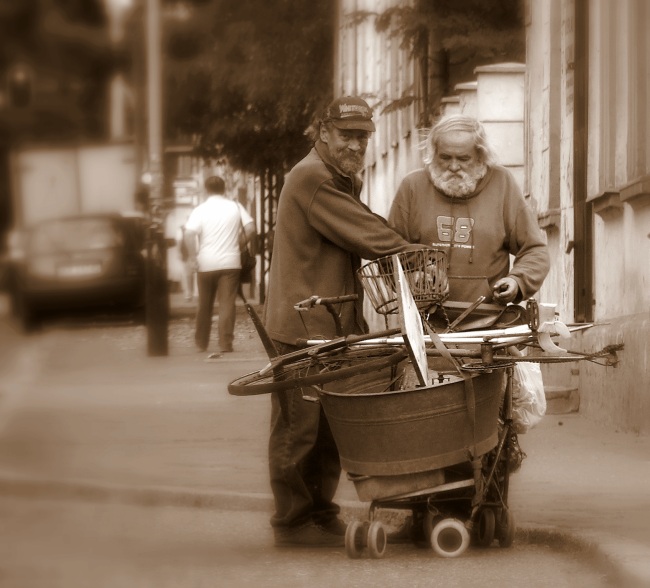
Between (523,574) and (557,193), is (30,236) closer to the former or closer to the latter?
(523,574)

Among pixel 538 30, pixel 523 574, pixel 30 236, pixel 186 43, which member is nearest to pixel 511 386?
pixel 523 574

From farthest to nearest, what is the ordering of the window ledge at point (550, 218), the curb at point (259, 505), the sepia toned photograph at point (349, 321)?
the window ledge at point (550, 218)
the curb at point (259, 505)
the sepia toned photograph at point (349, 321)

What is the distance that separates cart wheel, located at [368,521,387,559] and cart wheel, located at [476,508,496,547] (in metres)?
0.37

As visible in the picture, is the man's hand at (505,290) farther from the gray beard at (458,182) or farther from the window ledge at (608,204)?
the window ledge at (608,204)

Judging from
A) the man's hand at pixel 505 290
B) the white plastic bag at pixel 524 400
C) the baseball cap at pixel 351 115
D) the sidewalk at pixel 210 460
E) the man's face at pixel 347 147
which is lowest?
the sidewalk at pixel 210 460

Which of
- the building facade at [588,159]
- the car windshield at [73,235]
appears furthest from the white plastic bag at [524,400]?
the car windshield at [73,235]

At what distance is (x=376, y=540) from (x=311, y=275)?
3.53 ft

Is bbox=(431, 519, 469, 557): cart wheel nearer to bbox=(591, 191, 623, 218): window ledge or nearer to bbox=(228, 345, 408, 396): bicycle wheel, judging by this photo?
bbox=(228, 345, 408, 396): bicycle wheel

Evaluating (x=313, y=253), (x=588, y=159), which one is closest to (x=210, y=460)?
(x=313, y=253)

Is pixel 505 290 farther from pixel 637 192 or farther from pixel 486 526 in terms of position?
pixel 637 192

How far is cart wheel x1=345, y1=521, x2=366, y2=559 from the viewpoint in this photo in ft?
17.0

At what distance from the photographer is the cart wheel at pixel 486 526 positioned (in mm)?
5254

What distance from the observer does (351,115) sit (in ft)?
17.7


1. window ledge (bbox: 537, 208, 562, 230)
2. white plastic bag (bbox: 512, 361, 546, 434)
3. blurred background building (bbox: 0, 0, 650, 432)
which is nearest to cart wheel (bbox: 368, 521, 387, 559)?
white plastic bag (bbox: 512, 361, 546, 434)
